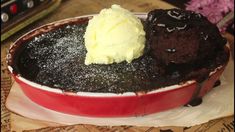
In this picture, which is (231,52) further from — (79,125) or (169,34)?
(79,125)

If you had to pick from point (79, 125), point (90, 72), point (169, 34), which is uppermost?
point (169, 34)

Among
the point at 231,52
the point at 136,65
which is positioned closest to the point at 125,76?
the point at 136,65

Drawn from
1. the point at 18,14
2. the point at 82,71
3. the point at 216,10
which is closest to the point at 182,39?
the point at 216,10

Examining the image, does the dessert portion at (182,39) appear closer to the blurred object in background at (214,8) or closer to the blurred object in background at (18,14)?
the blurred object in background at (214,8)

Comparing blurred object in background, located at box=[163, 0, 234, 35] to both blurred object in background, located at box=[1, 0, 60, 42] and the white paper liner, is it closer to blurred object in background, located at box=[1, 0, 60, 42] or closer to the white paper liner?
the white paper liner

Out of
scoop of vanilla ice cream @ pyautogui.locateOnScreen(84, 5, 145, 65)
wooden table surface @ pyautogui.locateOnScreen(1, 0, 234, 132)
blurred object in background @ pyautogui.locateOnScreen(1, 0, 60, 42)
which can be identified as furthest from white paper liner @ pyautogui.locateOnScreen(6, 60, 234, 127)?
blurred object in background @ pyautogui.locateOnScreen(1, 0, 60, 42)

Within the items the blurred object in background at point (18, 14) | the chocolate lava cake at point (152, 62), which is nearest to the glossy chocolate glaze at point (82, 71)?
the chocolate lava cake at point (152, 62)

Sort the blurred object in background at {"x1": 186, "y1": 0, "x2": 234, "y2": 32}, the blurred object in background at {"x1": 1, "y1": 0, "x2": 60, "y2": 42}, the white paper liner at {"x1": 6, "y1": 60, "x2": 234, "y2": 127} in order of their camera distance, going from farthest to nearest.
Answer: the blurred object in background at {"x1": 1, "y1": 0, "x2": 60, "y2": 42} < the white paper liner at {"x1": 6, "y1": 60, "x2": 234, "y2": 127} < the blurred object in background at {"x1": 186, "y1": 0, "x2": 234, "y2": 32}
